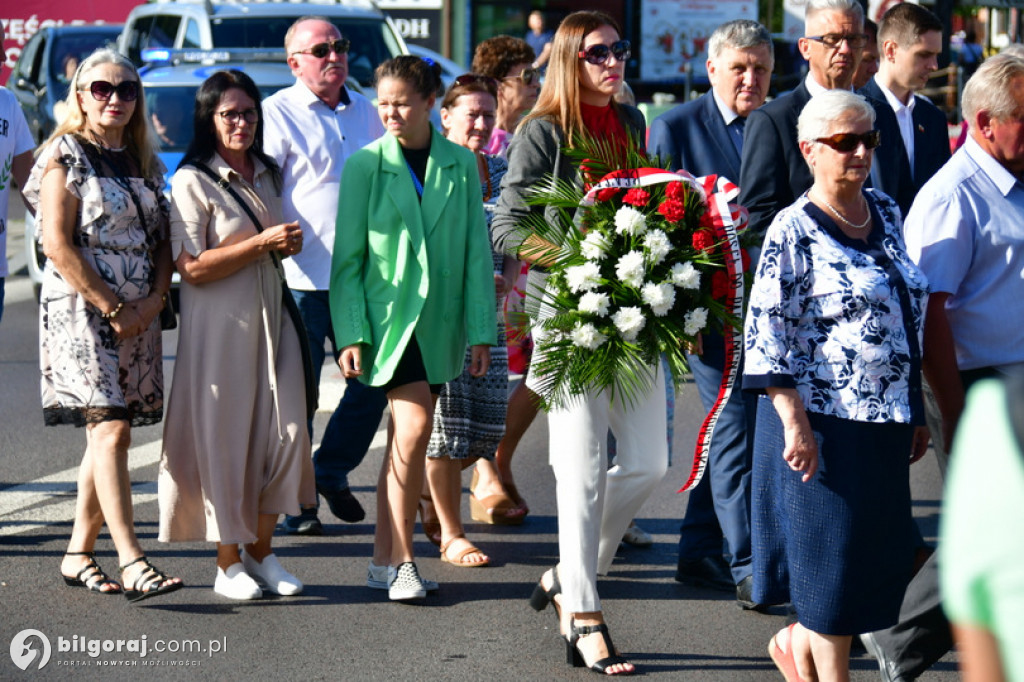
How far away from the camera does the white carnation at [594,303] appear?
4523 mm

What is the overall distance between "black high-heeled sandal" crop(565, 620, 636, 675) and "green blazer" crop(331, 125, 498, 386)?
1162mm

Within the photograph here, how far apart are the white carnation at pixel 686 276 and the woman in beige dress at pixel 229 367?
1550mm

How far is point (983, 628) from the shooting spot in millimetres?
1833

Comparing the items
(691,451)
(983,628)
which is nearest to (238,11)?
(691,451)

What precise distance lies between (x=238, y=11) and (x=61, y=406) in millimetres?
10114

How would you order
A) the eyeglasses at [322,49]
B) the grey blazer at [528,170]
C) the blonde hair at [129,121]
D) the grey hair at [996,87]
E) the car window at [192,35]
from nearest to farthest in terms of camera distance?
the grey hair at [996,87] < the grey blazer at [528,170] < the blonde hair at [129,121] < the eyeglasses at [322,49] < the car window at [192,35]

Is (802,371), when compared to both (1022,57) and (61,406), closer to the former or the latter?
(1022,57)

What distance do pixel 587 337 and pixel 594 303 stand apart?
110mm

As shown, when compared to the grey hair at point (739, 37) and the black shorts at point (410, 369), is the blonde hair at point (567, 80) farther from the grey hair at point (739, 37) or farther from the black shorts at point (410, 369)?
the black shorts at point (410, 369)

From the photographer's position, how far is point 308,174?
6559mm

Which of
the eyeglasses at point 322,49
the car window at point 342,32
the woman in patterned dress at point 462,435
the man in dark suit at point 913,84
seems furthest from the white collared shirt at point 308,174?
the car window at point 342,32

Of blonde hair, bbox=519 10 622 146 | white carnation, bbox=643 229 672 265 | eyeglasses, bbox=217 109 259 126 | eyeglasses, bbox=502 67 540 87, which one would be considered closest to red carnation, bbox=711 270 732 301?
white carnation, bbox=643 229 672 265

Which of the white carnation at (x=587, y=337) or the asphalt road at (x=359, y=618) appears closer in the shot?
the white carnation at (x=587, y=337)

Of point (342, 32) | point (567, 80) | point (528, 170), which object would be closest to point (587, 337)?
point (528, 170)
